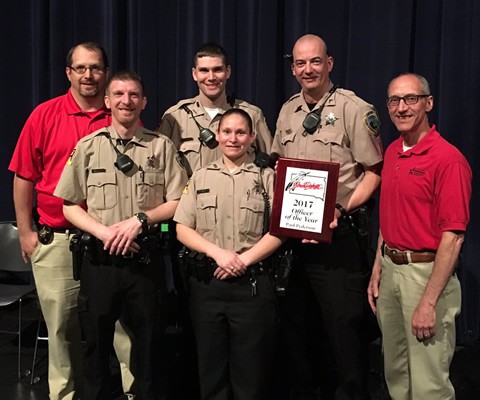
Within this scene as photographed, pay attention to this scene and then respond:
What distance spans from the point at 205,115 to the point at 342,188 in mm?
856

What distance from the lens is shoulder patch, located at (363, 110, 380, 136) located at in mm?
3016

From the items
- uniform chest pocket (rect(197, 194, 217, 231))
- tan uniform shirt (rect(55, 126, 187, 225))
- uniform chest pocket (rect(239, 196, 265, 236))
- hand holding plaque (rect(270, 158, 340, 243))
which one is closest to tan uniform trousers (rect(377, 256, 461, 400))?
hand holding plaque (rect(270, 158, 340, 243))

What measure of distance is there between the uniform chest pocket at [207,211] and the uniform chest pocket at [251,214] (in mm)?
129

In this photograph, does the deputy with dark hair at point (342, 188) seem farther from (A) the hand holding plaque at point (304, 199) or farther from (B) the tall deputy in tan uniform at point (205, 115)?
(B) the tall deputy in tan uniform at point (205, 115)

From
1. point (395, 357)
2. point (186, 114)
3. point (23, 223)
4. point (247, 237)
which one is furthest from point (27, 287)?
point (395, 357)

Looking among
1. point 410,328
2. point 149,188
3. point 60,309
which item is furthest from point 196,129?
point 410,328

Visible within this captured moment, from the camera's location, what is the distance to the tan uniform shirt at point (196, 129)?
3279 mm

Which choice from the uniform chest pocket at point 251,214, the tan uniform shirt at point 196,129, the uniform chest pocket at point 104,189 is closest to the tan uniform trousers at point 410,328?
the uniform chest pocket at point 251,214

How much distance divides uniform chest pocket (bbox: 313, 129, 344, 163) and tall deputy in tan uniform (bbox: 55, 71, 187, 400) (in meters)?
0.71

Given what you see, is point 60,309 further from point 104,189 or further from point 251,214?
point 251,214

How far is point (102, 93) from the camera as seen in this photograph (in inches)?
128

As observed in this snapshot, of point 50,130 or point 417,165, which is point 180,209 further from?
point 417,165

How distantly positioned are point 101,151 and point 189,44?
5.97 ft

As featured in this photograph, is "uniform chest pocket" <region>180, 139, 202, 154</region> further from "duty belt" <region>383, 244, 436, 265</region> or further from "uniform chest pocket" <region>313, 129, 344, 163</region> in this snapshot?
"duty belt" <region>383, 244, 436, 265</region>
